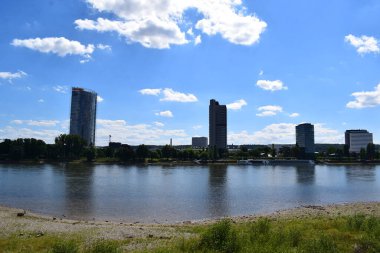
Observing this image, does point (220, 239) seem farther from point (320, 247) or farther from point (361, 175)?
point (361, 175)

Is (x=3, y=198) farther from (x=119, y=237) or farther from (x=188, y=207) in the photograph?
(x=119, y=237)

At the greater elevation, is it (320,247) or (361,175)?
(320,247)

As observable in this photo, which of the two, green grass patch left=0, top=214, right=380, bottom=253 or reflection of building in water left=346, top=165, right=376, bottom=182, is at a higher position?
green grass patch left=0, top=214, right=380, bottom=253

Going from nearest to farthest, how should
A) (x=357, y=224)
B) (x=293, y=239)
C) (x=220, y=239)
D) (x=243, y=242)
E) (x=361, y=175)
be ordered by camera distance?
1. (x=220, y=239)
2. (x=243, y=242)
3. (x=293, y=239)
4. (x=357, y=224)
5. (x=361, y=175)

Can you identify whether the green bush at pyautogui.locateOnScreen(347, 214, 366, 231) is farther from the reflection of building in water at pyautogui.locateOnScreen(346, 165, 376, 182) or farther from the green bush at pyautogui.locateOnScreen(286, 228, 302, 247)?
the reflection of building in water at pyautogui.locateOnScreen(346, 165, 376, 182)

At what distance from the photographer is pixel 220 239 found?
54.0 feet

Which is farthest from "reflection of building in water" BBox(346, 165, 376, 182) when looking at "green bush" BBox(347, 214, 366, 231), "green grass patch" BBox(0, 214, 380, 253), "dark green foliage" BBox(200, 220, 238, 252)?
"dark green foliage" BBox(200, 220, 238, 252)

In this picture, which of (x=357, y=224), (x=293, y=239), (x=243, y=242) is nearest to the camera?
(x=243, y=242)

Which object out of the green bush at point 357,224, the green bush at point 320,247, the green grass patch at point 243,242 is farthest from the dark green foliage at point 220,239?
the green bush at point 357,224

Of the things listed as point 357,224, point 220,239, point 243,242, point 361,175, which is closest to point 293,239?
point 243,242

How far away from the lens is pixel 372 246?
16.0m

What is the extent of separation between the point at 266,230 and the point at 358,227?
22.3 ft

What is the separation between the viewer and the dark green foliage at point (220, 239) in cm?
1543

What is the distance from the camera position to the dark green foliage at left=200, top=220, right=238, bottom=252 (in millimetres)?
15431
